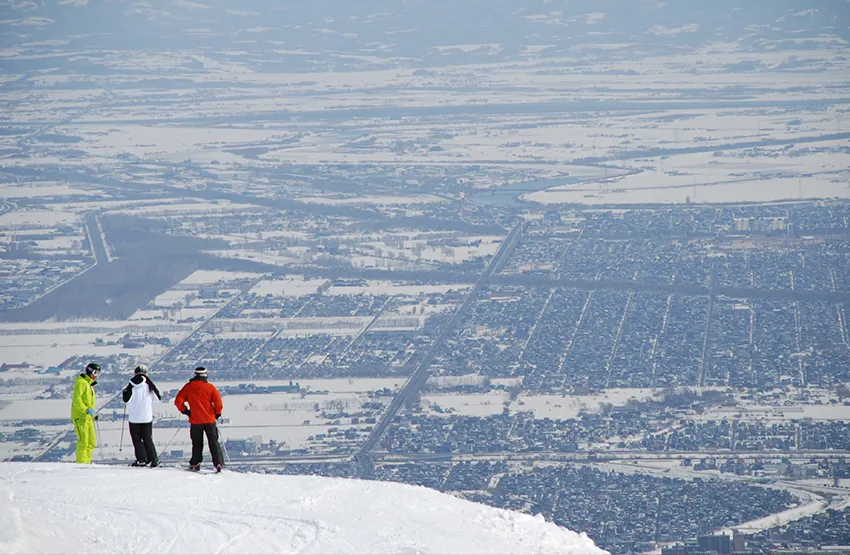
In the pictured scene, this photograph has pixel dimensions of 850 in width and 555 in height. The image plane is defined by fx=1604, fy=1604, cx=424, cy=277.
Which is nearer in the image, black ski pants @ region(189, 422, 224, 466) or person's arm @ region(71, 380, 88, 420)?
black ski pants @ region(189, 422, 224, 466)

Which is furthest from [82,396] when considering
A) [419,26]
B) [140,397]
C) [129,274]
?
[419,26]

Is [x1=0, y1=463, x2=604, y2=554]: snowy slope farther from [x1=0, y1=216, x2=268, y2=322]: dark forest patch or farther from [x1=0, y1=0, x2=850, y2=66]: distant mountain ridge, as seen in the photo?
[x1=0, y1=0, x2=850, y2=66]: distant mountain ridge

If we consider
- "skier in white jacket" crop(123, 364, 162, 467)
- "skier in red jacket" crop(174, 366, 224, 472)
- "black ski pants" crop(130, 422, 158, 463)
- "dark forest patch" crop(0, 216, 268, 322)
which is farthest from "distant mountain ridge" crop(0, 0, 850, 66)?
"skier in red jacket" crop(174, 366, 224, 472)

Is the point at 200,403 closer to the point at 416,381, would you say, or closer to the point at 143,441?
the point at 143,441

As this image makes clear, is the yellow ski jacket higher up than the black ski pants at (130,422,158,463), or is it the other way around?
the yellow ski jacket

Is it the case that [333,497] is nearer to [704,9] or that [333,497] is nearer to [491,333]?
[491,333]
